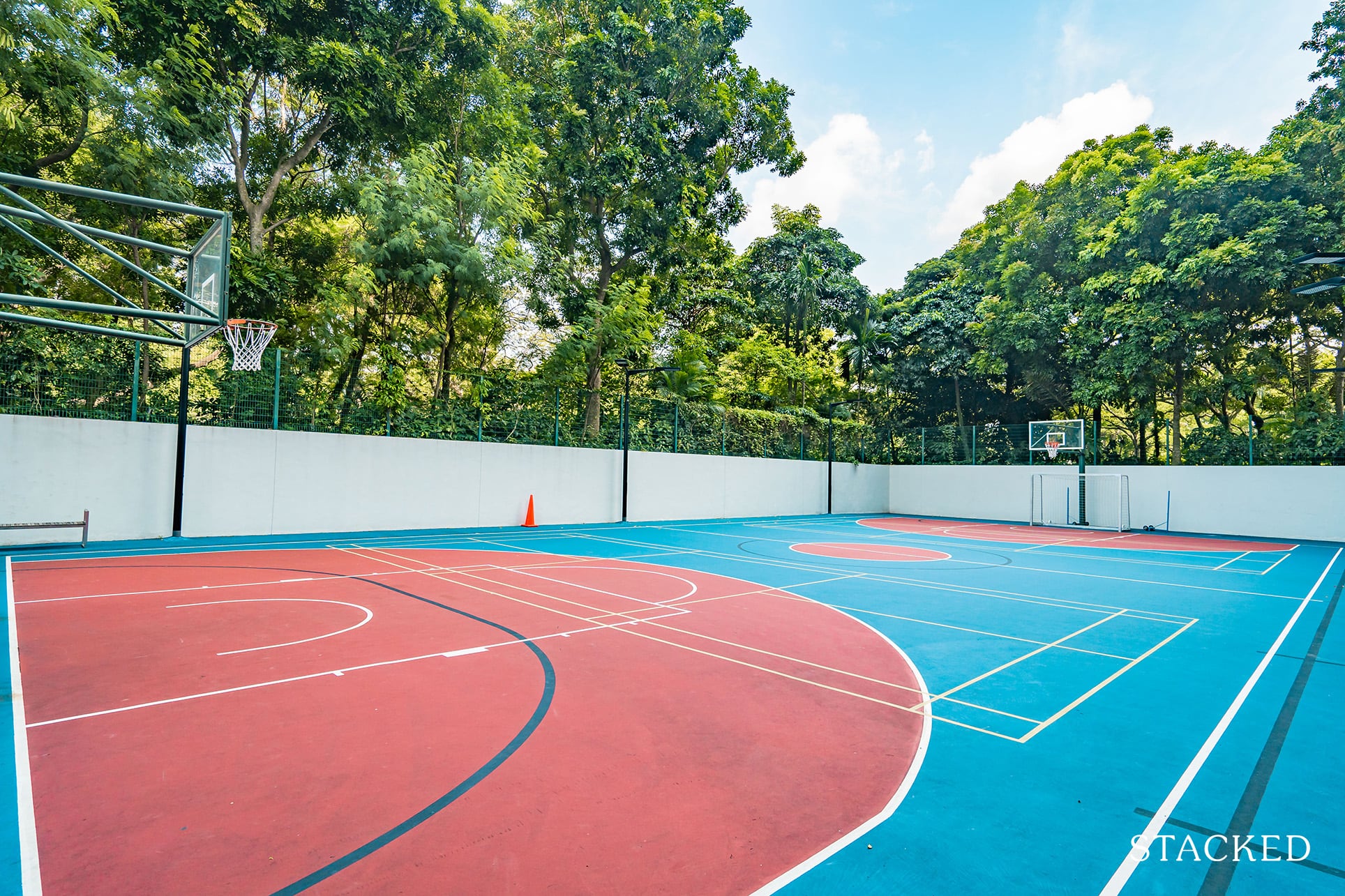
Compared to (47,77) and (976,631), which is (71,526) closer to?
(47,77)

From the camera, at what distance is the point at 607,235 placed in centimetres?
2094

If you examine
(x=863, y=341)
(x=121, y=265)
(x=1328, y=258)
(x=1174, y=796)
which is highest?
(x=863, y=341)

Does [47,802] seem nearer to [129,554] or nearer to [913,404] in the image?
[129,554]

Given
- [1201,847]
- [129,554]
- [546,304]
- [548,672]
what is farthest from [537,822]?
[546,304]

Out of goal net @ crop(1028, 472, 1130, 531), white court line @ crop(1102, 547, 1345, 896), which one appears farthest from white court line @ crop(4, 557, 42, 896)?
goal net @ crop(1028, 472, 1130, 531)

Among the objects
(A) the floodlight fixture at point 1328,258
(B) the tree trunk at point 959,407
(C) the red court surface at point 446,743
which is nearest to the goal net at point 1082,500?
(B) the tree trunk at point 959,407

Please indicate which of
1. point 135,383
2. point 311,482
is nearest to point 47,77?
point 135,383

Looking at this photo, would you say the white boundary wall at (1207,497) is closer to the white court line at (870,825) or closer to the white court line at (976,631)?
the white court line at (976,631)

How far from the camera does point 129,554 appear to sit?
932cm

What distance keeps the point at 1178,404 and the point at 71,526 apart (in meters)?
26.3

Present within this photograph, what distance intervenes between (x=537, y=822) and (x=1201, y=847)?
2619mm

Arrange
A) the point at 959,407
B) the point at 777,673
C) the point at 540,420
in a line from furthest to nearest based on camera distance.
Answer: the point at 959,407 < the point at 540,420 < the point at 777,673

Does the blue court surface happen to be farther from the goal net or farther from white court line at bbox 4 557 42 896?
the goal net

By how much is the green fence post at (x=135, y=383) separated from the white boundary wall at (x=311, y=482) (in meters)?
0.26
